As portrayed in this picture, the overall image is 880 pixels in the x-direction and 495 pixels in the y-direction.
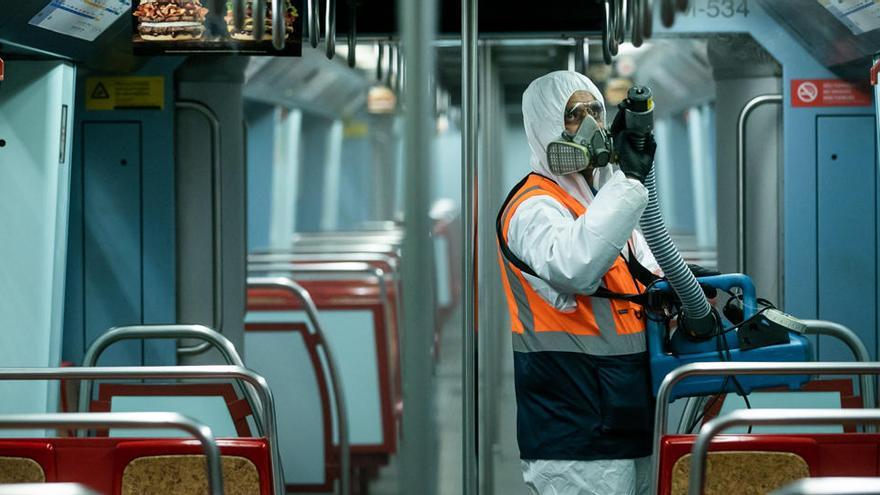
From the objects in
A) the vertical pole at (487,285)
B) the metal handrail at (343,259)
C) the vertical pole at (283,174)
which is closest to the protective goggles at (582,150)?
the vertical pole at (487,285)

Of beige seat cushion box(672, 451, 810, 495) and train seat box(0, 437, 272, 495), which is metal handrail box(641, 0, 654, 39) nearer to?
beige seat cushion box(672, 451, 810, 495)

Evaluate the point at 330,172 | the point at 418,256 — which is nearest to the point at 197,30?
the point at 418,256

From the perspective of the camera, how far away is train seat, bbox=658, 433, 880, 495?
8.97ft

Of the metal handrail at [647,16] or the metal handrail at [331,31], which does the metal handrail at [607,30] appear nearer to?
the metal handrail at [647,16]

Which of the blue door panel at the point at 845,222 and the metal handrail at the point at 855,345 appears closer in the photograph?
the metal handrail at the point at 855,345

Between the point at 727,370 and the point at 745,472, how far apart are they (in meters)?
0.23

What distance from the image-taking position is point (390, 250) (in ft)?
25.2

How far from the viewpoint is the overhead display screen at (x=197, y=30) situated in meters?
3.94

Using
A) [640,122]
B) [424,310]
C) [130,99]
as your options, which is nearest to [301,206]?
[130,99]

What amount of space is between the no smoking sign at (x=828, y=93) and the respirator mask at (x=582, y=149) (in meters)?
1.33

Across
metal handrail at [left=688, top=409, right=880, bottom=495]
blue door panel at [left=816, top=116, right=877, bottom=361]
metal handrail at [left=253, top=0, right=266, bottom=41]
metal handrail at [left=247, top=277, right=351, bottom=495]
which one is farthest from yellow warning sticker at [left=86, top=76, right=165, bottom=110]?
metal handrail at [left=688, top=409, right=880, bottom=495]

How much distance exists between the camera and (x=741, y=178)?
4.36 m

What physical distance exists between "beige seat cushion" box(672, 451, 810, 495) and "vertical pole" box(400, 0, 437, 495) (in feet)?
3.98

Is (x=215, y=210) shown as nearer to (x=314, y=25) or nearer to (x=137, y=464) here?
(x=314, y=25)
